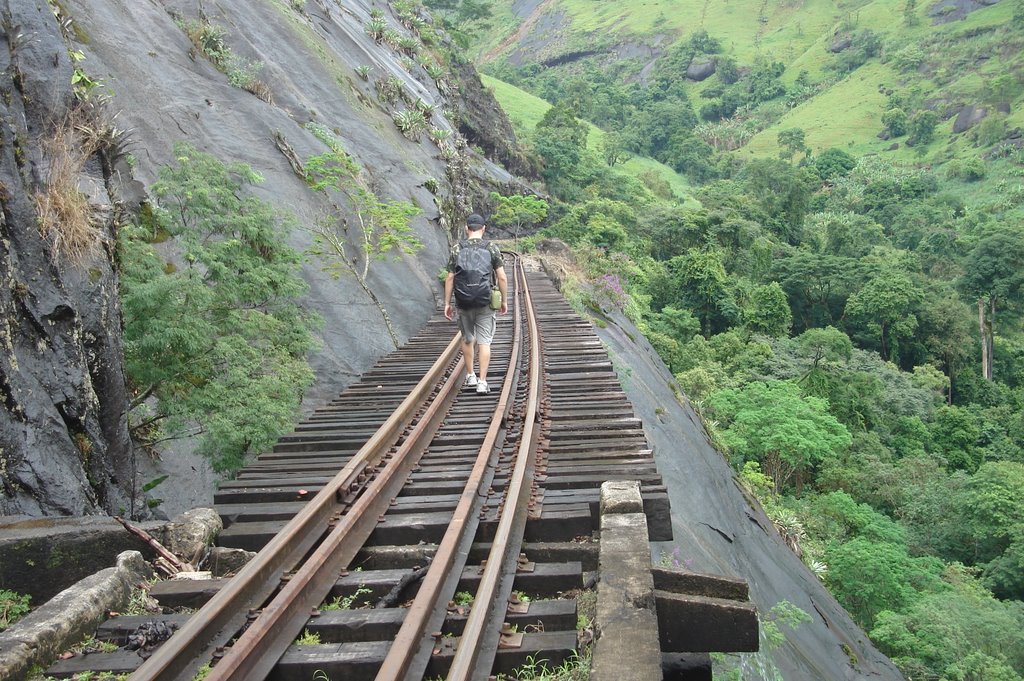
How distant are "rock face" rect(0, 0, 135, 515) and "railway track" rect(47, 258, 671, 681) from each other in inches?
48.6

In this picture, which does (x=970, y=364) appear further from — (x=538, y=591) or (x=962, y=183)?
(x=538, y=591)

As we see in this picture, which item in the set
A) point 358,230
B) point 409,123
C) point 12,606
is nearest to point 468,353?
point 12,606

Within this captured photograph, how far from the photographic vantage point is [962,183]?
7462 cm

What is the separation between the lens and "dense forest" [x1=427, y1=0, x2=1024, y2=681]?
19531 millimetres

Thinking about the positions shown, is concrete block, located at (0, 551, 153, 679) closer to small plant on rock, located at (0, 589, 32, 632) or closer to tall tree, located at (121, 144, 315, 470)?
small plant on rock, located at (0, 589, 32, 632)

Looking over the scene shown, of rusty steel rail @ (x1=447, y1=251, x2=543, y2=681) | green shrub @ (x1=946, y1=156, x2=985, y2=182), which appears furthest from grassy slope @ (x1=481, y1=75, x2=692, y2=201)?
rusty steel rail @ (x1=447, y1=251, x2=543, y2=681)

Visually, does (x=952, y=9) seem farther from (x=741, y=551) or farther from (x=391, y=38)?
(x=741, y=551)

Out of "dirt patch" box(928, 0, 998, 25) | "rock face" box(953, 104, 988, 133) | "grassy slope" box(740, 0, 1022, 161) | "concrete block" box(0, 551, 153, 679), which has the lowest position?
"concrete block" box(0, 551, 153, 679)

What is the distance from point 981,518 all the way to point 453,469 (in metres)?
22.7

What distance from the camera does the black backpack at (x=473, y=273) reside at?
8352 millimetres

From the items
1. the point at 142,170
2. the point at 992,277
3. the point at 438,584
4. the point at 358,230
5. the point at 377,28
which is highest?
the point at 377,28

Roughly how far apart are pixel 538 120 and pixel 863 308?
138 feet

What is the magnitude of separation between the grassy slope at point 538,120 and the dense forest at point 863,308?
629 mm

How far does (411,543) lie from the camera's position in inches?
184
